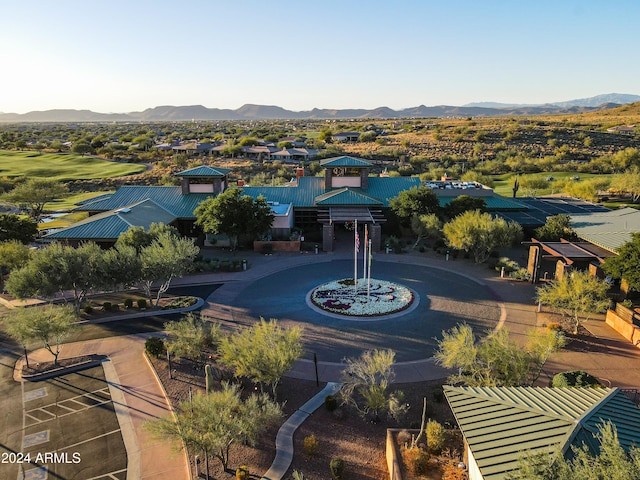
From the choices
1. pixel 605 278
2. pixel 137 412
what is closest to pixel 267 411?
pixel 137 412

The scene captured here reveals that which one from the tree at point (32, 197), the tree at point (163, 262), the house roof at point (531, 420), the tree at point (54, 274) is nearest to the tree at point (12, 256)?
the tree at point (54, 274)

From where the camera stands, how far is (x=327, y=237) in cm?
4031

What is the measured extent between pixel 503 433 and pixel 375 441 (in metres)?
5.95

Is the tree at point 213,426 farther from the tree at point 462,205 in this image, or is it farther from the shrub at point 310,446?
the tree at point 462,205

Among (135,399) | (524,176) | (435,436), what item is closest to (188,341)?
(135,399)

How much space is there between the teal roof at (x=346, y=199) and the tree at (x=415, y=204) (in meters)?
2.22

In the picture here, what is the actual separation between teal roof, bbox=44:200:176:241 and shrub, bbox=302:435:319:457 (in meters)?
25.4

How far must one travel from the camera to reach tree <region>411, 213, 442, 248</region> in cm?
3919

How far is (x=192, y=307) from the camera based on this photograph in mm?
28656

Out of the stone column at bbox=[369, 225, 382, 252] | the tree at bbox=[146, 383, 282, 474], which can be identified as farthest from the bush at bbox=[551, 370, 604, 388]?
the stone column at bbox=[369, 225, 382, 252]

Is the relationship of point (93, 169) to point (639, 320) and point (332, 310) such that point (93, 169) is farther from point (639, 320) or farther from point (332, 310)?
point (639, 320)

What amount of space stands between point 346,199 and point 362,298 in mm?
15562

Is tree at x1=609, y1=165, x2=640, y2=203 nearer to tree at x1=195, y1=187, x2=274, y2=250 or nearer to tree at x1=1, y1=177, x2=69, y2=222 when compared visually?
tree at x1=195, y1=187, x2=274, y2=250

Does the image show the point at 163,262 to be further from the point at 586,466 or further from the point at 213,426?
the point at 586,466
